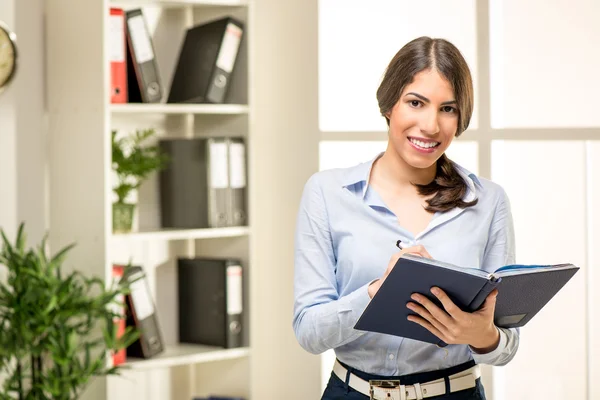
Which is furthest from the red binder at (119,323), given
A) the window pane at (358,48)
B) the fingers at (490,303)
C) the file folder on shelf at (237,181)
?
the fingers at (490,303)

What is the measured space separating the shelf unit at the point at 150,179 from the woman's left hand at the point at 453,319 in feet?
5.45

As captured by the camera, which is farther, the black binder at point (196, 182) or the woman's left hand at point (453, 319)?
the black binder at point (196, 182)

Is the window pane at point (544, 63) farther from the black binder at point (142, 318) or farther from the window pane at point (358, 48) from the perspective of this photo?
the black binder at point (142, 318)

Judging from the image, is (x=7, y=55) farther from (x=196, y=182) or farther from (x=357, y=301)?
(x=357, y=301)

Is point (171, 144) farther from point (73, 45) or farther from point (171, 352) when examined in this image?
point (171, 352)

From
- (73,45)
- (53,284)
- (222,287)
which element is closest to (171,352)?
(222,287)

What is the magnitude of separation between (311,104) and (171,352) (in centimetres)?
107

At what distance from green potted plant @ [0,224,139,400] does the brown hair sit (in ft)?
4.65

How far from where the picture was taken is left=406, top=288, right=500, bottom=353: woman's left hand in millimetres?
1440

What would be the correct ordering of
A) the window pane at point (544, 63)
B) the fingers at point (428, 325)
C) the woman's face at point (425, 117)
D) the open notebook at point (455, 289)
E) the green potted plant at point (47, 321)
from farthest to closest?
the window pane at point (544, 63)
the green potted plant at point (47, 321)
the woman's face at point (425, 117)
the fingers at point (428, 325)
the open notebook at point (455, 289)

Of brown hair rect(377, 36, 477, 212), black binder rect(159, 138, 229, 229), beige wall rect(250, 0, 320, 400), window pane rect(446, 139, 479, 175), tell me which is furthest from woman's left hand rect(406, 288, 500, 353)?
black binder rect(159, 138, 229, 229)

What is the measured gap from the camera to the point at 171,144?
3.20 m

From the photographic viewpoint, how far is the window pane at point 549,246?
9.43 feet

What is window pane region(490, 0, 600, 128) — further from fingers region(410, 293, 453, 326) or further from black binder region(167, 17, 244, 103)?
fingers region(410, 293, 453, 326)
